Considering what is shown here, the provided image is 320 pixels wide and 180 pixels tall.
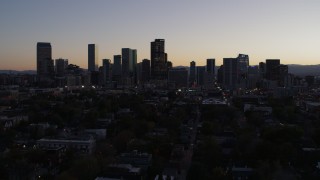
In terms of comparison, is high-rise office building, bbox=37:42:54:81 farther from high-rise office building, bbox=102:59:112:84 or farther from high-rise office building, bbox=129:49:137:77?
high-rise office building, bbox=129:49:137:77

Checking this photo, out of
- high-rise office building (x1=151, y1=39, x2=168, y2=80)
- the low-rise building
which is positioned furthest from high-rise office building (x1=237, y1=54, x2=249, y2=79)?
the low-rise building

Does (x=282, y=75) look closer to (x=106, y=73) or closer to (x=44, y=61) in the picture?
(x=106, y=73)

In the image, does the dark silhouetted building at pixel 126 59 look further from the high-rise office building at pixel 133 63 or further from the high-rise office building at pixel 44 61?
the high-rise office building at pixel 44 61

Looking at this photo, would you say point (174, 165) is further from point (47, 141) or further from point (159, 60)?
point (159, 60)

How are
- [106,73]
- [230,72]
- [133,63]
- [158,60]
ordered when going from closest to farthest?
[230,72]
[158,60]
[106,73]
[133,63]

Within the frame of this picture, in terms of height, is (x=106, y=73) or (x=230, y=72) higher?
(x=230, y=72)

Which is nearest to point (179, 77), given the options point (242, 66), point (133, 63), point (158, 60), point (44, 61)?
point (158, 60)
